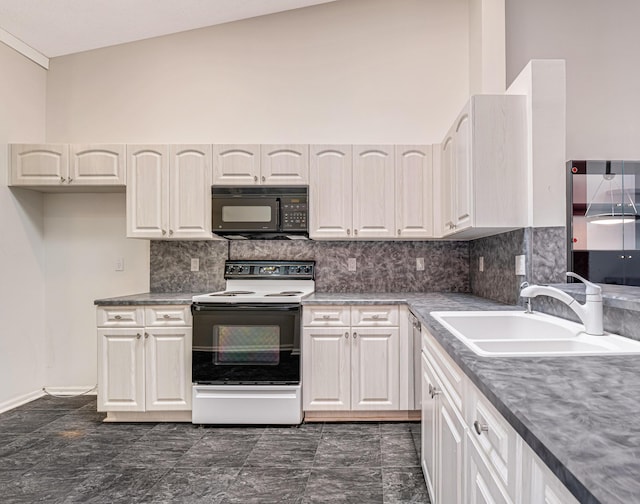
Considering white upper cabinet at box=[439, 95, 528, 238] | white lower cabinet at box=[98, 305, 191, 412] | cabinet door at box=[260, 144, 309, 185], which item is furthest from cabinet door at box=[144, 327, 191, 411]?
white upper cabinet at box=[439, 95, 528, 238]

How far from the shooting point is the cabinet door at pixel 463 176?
2021 mm

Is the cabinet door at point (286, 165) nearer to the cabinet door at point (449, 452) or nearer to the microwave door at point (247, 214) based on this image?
the microwave door at point (247, 214)

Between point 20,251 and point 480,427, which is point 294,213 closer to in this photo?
point 480,427

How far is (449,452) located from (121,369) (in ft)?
7.45

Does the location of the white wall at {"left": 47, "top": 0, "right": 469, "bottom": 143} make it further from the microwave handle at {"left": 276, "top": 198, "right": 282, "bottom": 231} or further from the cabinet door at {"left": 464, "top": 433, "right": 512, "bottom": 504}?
the cabinet door at {"left": 464, "top": 433, "right": 512, "bottom": 504}

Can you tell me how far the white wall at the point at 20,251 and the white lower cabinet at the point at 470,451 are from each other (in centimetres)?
314

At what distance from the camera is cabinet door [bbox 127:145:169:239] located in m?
2.81

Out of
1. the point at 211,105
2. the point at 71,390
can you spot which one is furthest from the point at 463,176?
the point at 71,390

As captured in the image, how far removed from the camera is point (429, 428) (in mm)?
1637

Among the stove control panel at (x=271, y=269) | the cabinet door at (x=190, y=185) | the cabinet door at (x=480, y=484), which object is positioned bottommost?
the cabinet door at (x=480, y=484)

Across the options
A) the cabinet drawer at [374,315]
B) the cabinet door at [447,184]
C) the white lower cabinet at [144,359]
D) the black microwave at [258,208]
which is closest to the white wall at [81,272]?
the white lower cabinet at [144,359]

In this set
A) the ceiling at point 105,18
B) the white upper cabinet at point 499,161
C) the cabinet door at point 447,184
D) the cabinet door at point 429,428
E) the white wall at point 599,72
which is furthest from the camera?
the white wall at point 599,72

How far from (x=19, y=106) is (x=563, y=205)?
3.96 metres

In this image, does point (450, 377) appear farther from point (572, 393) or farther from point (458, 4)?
point (458, 4)
